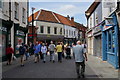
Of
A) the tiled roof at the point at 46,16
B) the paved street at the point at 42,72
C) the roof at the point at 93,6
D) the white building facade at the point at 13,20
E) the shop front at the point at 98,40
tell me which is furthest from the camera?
the tiled roof at the point at 46,16

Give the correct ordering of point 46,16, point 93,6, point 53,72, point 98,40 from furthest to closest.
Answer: point 46,16 → point 93,6 → point 98,40 → point 53,72

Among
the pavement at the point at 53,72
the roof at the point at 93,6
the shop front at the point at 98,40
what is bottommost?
the pavement at the point at 53,72

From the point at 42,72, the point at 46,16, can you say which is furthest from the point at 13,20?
the point at 46,16

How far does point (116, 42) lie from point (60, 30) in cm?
3653

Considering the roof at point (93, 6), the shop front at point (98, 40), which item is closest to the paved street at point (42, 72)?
the shop front at point (98, 40)

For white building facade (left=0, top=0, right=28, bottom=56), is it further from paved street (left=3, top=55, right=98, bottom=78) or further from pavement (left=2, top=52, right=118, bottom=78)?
paved street (left=3, top=55, right=98, bottom=78)

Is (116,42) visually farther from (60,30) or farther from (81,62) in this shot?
(60,30)

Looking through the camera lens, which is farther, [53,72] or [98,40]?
[98,40]

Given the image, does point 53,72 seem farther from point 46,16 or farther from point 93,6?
point 46,16

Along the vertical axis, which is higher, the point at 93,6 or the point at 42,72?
the point at 93,6

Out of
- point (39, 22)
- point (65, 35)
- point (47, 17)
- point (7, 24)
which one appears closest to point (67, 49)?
point (7, 24)

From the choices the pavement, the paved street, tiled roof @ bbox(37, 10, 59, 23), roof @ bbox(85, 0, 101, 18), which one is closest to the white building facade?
the pavement

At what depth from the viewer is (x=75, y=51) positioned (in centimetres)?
776

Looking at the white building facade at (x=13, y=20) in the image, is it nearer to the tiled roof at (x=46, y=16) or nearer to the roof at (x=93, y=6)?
the roof at (x=93, y=6)
